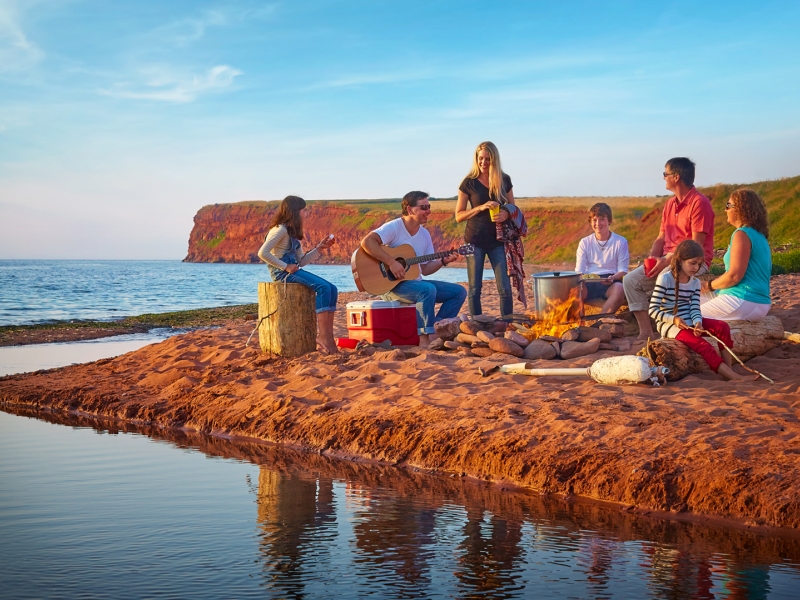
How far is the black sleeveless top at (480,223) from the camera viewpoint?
30.0ft

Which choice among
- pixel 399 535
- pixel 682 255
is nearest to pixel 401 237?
pixel 682 255

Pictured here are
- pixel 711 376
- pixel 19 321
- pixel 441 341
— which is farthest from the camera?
pixel 19 321

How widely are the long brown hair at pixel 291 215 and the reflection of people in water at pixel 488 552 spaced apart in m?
→ 4.59

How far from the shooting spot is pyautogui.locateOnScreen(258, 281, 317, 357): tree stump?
9.04 m

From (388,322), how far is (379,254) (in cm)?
73

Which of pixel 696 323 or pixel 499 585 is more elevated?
pixel 696 323

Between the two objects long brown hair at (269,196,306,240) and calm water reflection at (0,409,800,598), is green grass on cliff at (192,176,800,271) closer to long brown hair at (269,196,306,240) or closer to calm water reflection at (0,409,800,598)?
long brown hair at (269,196,306,240)

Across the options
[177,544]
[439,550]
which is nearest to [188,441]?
[177,544]

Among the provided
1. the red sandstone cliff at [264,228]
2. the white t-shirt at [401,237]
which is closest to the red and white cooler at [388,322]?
the white t-shirt at [401,237]

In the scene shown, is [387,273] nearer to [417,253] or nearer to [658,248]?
[417,253]

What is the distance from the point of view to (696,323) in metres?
7.04

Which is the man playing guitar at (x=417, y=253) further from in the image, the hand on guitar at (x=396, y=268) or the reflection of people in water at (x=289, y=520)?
the reflection of people in water at (x=289, y=520)

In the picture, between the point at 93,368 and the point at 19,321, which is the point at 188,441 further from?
the point at 19,321

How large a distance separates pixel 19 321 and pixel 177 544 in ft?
59.2
